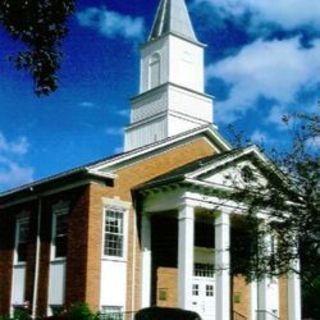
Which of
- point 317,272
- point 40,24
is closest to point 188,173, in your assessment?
point 317,272

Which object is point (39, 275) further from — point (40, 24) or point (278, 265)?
point (40, 24)

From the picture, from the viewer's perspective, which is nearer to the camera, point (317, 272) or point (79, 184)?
point (317, 272)

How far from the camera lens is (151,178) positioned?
28625 mm

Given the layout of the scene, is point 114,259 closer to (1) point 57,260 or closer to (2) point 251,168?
(1) point 57,260

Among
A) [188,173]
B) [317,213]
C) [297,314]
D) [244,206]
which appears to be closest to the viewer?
[317,213]

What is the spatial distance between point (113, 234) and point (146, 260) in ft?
5.93

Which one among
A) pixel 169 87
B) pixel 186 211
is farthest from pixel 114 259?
pixel 169 87

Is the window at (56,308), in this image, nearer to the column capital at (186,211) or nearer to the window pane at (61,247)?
the window pane at (61,247)

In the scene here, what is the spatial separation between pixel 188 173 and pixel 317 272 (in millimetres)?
9622

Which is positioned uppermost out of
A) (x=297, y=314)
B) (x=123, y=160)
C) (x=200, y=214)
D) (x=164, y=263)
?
(x=123, y=160)

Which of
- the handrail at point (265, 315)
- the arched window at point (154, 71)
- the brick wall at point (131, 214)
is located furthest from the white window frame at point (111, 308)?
the arched window at point (154, 71)

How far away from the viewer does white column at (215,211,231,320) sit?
25.2 metres

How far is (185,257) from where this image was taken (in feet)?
82.9

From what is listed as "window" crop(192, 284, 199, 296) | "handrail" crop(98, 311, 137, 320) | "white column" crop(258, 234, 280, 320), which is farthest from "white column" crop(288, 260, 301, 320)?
"handrail" crop(98, 311, 137, 320)
